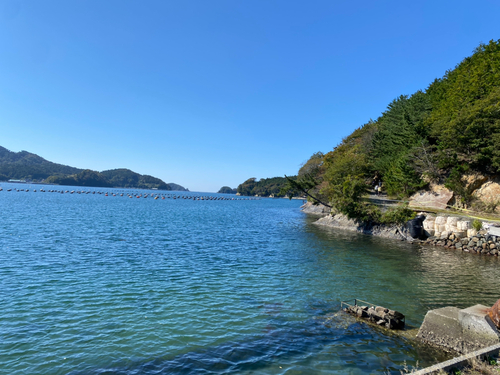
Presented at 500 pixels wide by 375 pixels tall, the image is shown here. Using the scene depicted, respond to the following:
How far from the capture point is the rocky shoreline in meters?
27.9

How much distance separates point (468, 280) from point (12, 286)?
27.4m

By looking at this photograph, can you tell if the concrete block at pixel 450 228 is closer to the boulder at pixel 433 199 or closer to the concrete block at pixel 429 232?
the concrete block at pixel 429 232

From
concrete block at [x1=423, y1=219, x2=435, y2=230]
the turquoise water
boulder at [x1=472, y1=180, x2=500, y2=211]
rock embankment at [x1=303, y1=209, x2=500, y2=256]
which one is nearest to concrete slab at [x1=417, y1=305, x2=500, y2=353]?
the turquoise water

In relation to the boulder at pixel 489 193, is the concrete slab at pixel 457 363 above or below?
below

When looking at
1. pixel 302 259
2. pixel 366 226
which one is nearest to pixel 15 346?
pixel 302 259

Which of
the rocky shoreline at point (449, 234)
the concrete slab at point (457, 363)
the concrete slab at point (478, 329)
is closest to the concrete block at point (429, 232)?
the rocky shoreline at point (449, 234)

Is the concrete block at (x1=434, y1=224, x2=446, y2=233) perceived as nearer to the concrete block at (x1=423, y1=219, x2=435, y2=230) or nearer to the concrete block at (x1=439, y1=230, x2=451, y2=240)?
the concrete block at (x1=439, y1=230, x2=451, y2=240)

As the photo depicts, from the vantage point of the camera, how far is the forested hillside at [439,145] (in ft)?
119

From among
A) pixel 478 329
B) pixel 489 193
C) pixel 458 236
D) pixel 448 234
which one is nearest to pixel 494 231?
pixel 458 236

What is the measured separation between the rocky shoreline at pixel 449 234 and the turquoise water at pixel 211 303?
2.85 metres

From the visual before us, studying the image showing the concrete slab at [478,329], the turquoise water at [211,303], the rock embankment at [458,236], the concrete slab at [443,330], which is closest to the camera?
the concrete slab at [478,329]

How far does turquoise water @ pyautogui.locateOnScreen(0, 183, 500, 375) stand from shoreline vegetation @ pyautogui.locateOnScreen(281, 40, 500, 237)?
14383 millimetres

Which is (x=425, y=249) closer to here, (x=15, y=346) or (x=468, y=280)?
(x=468, y=280)

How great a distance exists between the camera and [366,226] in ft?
138
